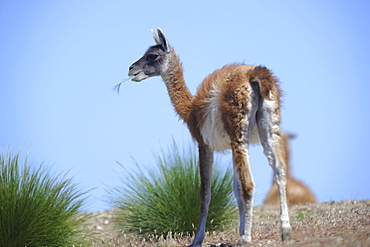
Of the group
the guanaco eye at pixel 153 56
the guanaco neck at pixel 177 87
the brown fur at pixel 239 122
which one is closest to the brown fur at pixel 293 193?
the guanaco neck at pixel 177 87

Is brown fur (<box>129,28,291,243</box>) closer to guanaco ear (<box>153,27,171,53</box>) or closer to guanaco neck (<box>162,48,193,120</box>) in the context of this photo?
guanaco neck (<box>162,48,193,120</box>)

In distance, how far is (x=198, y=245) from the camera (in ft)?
20.6

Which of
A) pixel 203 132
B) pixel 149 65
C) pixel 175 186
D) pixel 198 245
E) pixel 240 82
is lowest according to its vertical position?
pixel 198 245

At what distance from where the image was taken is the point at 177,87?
23.4 feet

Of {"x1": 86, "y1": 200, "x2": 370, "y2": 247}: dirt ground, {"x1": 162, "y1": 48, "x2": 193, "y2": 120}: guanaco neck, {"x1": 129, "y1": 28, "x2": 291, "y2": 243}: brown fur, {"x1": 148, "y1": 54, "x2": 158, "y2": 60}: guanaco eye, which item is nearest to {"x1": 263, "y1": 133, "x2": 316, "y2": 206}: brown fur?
{"x1": 86, "y1": 200, "x2": 370, "y2": 247}: dirt ground

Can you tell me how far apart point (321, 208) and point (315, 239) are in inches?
191

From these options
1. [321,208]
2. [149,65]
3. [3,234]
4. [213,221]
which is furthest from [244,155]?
[321,208]

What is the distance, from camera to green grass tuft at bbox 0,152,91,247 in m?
7.11

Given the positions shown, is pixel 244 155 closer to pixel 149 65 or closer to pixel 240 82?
pixel 240 82

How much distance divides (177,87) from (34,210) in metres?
2.72

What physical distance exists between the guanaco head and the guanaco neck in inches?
3.5

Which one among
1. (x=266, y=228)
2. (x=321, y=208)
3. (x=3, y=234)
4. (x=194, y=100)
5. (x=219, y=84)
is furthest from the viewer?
(x=321, y=208)

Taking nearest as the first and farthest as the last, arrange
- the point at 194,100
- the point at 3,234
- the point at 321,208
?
the point at 194,100, the point at 3,234, the point at 321,208

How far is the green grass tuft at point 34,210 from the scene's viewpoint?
7109mm
